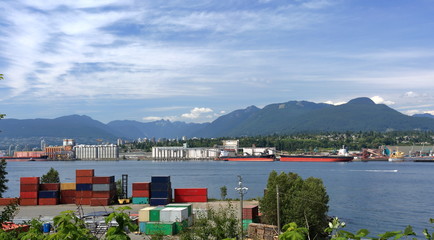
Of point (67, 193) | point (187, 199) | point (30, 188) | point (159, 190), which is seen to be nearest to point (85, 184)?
point (67, 193)

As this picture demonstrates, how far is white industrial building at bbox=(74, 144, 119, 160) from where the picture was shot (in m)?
165

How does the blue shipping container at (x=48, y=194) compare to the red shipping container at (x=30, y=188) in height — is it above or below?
below

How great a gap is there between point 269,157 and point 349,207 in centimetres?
9115

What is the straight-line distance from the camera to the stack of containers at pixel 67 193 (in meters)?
32.4

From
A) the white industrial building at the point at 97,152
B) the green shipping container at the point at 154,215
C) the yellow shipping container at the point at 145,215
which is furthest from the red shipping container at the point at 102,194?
the white industrial building at the point at 97,152

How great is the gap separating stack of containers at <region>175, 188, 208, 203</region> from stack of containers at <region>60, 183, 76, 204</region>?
7.59m

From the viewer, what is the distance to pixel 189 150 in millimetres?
153375

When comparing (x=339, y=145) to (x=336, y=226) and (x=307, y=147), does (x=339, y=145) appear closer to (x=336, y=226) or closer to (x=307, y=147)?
(x=307, y=147)

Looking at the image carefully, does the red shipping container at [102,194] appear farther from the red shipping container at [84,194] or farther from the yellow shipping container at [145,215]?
the yellow shipping container at [145,215]

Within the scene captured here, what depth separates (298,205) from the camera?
21.2m

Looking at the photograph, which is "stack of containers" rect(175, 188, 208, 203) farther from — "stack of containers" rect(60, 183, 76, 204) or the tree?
the tree

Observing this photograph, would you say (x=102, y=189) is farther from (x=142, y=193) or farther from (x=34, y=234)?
(x=34, y=234)

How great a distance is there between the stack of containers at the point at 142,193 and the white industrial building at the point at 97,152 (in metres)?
136

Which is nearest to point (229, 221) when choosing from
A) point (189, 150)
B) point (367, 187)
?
point (367, 187)
